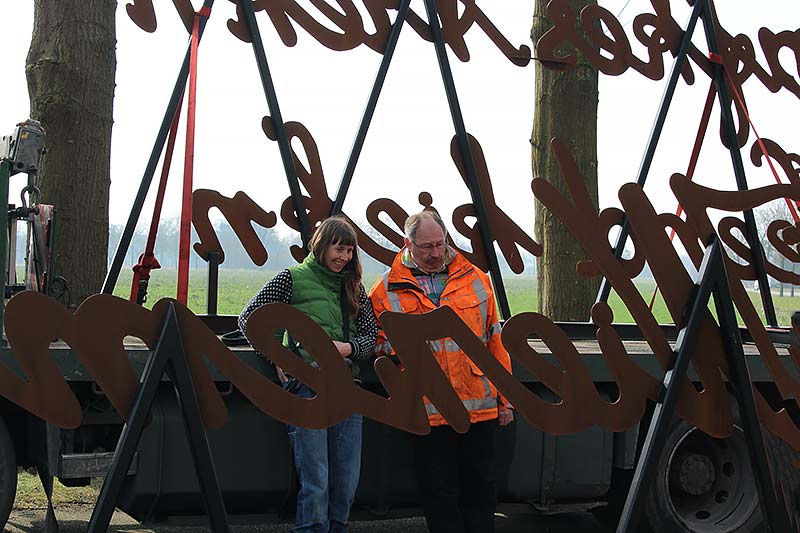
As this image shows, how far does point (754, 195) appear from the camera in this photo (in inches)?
158

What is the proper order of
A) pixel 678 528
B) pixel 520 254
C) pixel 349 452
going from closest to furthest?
pixel 349 452, pixel 678 528, pixel 520 254

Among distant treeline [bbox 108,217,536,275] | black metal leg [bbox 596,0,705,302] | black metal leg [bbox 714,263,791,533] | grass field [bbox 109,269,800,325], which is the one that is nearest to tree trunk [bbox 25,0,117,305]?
distant treeline [bbox 108,217,536,275]

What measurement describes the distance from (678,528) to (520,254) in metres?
1.71

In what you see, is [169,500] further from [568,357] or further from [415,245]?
[568,357]

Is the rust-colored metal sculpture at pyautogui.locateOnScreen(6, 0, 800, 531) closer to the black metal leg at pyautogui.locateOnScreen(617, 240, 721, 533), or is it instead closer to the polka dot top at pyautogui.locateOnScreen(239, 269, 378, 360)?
the black metal leg at pyautogui.locateOnScreen(617, 240, 721, 533)

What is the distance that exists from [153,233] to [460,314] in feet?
5.12

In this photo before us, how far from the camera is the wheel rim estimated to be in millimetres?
4891

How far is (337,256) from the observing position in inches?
150

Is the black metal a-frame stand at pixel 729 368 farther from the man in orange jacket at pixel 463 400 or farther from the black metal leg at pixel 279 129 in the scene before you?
the black metal leg at pixel 279 129

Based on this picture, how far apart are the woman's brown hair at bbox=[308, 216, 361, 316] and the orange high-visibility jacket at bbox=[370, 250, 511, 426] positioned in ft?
0.45

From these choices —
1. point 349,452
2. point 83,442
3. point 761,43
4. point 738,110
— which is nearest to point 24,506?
point 83,442

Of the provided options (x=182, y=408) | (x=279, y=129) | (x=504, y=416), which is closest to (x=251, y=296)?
(x=279, y=129)

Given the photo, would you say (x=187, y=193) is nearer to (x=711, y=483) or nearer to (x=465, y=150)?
(x=465, y=150)

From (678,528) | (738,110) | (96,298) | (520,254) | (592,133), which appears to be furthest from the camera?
(592,133)
